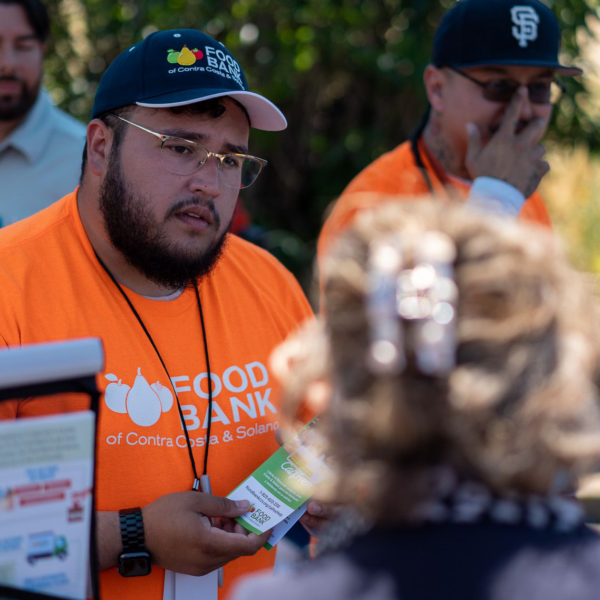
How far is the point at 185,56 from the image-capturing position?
2.25 metres

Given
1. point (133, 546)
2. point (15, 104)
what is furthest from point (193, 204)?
point (15, 104)

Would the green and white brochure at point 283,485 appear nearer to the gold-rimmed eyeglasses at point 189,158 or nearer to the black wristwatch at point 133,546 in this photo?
the black wristwatch at point 133,546

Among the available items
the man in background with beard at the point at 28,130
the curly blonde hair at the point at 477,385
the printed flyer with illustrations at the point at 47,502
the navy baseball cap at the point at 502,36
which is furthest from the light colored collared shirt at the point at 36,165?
the curly blonde hair at the point at 477,385

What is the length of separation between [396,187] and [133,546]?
5.22 ft

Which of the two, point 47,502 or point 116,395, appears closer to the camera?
point 47,502

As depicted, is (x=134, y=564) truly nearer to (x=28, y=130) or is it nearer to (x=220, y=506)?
(x=220, y=506)

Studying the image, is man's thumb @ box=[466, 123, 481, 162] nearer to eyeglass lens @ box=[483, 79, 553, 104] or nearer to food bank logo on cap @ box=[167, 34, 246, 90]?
eyeglass lens @ box=[483, 79, 553, 104]

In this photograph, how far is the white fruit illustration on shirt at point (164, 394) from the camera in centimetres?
202

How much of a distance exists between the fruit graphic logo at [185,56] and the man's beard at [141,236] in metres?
0.28

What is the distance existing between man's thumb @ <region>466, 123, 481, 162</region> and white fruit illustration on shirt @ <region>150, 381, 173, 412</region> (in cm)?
153

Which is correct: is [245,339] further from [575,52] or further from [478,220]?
[575,52]

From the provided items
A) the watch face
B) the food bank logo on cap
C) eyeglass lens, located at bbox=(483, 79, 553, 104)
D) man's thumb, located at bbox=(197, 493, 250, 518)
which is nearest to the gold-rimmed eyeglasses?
the food bank logo on cap

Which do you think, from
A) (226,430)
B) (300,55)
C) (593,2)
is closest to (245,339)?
(226,430)

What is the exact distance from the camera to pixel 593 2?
5566 millimetres
